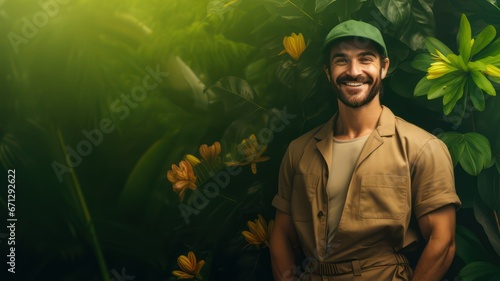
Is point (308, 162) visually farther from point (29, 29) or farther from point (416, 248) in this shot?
point (29, 29)

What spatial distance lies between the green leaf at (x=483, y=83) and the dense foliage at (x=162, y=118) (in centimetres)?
25

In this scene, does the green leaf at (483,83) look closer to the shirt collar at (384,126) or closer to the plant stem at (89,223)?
the shirt collar at (384,126)

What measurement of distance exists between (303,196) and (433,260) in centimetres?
52

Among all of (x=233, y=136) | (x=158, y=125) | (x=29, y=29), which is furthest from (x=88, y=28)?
(x=233, y=136)

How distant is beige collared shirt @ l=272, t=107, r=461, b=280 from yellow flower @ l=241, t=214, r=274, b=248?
0.28m

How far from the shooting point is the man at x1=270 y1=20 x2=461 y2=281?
2.43 metres

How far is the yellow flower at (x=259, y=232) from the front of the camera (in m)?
2.82

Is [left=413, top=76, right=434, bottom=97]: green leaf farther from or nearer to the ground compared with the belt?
farther from the ground

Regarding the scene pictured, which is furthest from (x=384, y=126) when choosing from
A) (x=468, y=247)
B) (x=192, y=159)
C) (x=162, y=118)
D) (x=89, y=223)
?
(x=89, y=223)

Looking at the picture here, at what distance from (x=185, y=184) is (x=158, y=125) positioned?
284mm

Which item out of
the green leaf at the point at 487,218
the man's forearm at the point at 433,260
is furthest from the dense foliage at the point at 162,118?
the man's forearm at the point at 433,260

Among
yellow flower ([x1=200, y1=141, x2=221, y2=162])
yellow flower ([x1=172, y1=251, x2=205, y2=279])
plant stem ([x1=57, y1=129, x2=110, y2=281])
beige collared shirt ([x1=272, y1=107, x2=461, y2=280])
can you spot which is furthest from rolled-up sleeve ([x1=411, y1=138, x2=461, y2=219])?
plant stem ([x1=57, y1=129, x2=110, y2=281])

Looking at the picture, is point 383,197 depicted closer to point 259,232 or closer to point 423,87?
point 423,87

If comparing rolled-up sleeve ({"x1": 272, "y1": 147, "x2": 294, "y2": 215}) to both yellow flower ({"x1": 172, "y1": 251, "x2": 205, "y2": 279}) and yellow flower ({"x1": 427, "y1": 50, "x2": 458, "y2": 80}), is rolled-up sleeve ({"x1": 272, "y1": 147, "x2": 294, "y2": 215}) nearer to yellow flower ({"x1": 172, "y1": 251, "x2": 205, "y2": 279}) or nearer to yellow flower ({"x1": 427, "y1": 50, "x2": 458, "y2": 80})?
yellow flower ({"x1": 172, "y1": 251, "x2": 205, "y2": 279})
